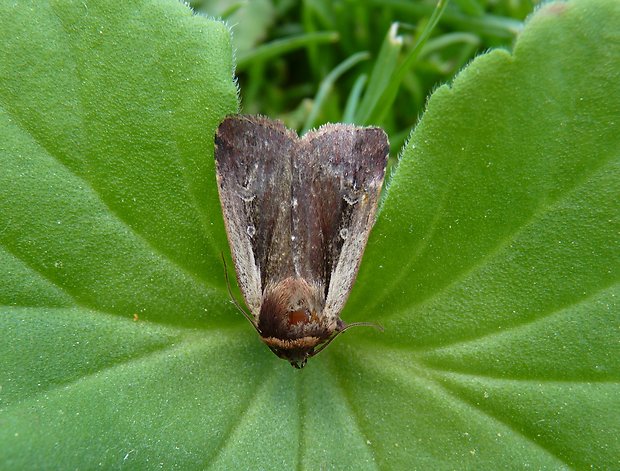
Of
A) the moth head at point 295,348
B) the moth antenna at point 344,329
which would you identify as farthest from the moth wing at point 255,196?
the moth antenna at point 344,329

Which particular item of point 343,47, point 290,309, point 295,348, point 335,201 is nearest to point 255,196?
point 335,201

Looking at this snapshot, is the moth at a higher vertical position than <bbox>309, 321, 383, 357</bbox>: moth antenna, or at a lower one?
higher

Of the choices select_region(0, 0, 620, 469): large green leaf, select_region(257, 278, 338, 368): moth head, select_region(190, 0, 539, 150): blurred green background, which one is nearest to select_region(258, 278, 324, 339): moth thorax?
select_region(257, 278, 338, 368): moth head

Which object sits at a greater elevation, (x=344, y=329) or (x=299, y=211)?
(x=299, y=211)

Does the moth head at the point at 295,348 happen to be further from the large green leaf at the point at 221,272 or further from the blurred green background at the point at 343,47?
the blurred green background at the point at 343,47

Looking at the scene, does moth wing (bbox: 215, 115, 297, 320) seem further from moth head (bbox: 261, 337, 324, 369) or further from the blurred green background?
the blurred green background

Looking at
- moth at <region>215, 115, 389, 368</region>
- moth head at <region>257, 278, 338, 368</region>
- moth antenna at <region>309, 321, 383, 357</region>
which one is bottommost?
moth antenna at <region>309, 321, 383, 357</region>

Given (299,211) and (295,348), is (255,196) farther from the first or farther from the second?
(295,348)
